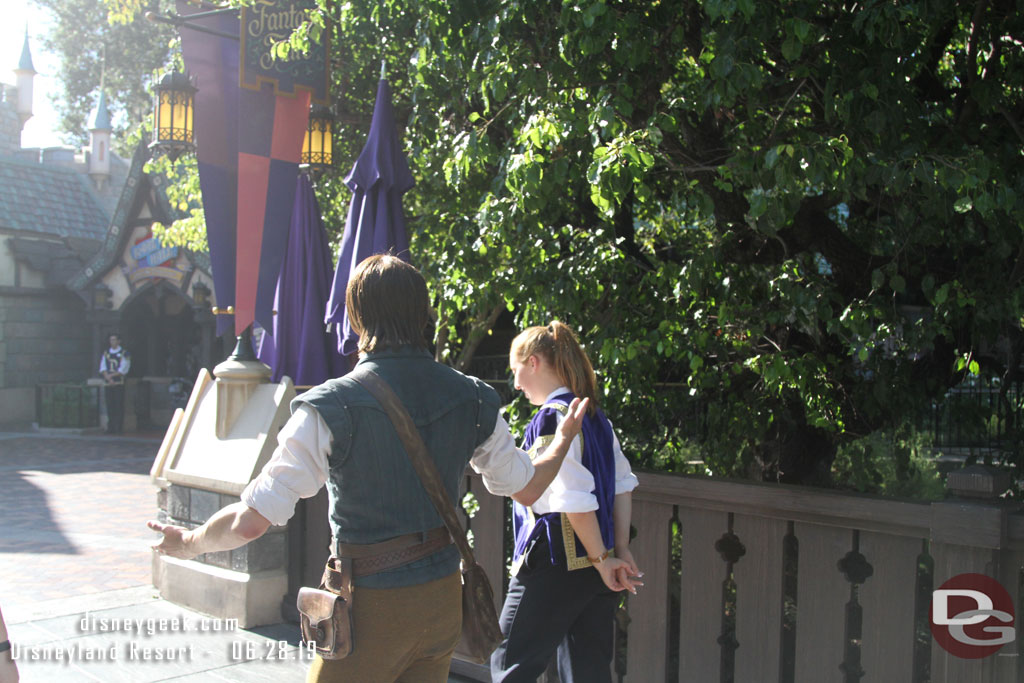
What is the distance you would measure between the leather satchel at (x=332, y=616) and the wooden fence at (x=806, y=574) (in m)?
1.94

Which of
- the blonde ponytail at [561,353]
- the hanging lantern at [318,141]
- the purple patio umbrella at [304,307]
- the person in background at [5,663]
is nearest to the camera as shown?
the person in background at [5,663]

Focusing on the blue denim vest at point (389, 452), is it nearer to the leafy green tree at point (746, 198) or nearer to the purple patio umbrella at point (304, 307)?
the leafy green tree at point (746, 198)

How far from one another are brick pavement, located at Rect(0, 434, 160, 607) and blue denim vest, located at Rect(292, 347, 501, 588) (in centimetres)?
487

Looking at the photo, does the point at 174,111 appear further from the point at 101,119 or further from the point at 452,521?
the point at 101,119

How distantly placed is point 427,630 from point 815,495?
1795mm

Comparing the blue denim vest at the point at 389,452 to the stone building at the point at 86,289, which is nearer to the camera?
the blue denim vest at the point at 389,452

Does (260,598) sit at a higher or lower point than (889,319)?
lower

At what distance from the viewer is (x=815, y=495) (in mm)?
3584

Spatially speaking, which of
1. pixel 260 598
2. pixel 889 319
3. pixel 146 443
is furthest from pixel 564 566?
pixel 146 443

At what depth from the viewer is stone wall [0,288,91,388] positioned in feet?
72.9

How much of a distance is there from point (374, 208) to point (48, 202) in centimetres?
2170

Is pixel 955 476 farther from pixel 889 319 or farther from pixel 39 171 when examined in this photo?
pixel 39 171

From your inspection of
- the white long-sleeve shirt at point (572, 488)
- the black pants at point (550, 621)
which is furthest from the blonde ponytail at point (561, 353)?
the black pants at point (550, 621)

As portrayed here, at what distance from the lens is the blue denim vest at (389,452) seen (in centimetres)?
236
